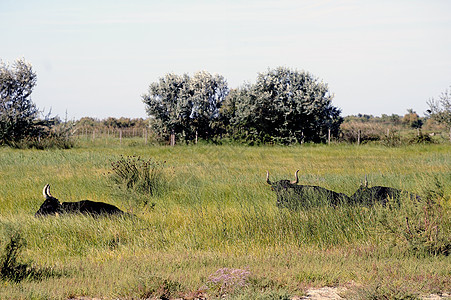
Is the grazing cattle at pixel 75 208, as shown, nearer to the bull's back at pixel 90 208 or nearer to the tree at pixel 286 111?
the bull's back at pixel 90 208

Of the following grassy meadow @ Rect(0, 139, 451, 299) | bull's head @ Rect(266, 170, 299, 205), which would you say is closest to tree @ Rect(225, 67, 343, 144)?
grassy meadow @ Rect(0, 139, 451, 299)

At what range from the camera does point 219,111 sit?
4209 centimetres

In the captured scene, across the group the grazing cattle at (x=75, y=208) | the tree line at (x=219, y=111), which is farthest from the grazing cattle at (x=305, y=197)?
the tree line at (x=219, y=111)

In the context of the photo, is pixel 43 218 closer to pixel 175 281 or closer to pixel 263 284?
pixel 175 281

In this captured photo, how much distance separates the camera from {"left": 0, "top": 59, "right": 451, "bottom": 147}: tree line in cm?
3675

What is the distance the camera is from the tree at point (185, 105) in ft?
134

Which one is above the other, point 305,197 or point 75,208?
point 305,197

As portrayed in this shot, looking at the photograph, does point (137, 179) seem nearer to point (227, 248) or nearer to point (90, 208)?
point (90, 208)

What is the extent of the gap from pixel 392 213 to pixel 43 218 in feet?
21.2

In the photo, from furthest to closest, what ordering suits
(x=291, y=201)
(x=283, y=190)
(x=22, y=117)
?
(x=22, y=117)
(x=283, y=190)
(x=291, y=201)

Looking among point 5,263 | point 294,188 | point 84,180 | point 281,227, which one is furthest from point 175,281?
point 84,180

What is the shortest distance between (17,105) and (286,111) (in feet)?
70.3

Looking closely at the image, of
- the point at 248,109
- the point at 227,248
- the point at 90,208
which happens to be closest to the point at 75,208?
the point at 90,208

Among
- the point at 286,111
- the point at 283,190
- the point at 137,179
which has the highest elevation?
the point at 286,111
